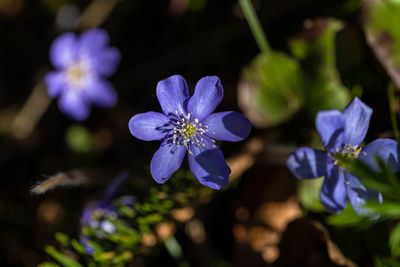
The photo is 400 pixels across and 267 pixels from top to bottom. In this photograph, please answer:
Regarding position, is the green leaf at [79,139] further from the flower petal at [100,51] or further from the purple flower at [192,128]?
the purple flower at [192,128]

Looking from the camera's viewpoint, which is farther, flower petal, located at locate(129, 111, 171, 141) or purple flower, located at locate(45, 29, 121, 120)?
purple flower, located at locate(45, 29, 121, 120)

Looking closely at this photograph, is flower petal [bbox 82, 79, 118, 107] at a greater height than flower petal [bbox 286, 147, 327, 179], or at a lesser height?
greater

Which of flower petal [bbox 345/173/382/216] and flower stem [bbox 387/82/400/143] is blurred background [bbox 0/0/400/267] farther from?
flower petal [bbox 345/173/382/216]

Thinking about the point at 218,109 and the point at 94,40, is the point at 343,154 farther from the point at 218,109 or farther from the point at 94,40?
the point at 94,40

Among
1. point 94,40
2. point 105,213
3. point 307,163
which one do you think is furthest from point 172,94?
point 94,40

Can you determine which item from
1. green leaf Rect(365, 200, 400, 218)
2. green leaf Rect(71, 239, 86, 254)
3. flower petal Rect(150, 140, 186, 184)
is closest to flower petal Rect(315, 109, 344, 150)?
green leaf Rect(365, 200, 400, 218)

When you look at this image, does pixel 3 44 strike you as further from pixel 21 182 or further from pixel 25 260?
pixel 25 260

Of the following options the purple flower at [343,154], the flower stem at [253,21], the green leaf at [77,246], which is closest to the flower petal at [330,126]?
the purple flower at [343,154]
